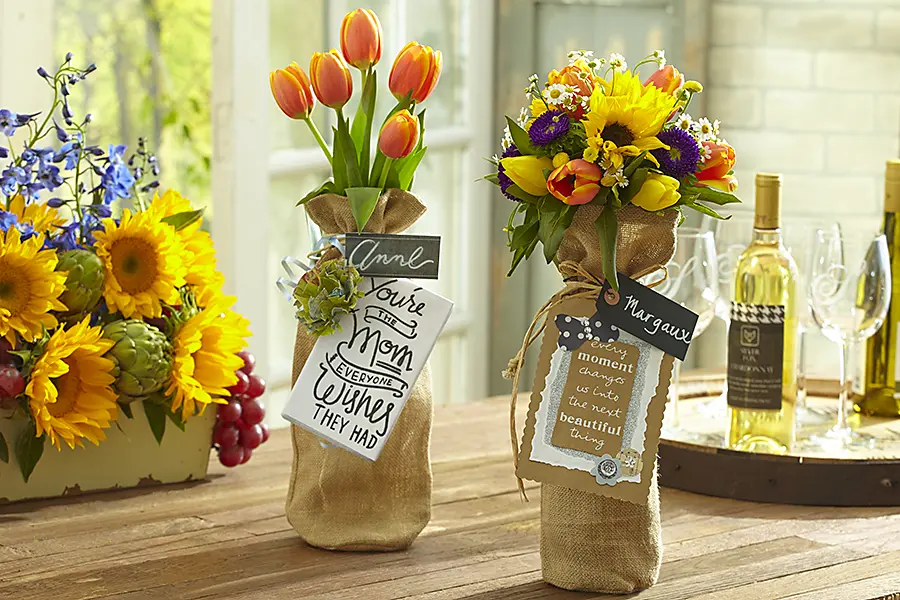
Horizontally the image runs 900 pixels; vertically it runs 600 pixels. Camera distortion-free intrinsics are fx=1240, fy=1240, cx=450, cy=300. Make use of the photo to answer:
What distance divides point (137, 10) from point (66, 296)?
2.71 metres

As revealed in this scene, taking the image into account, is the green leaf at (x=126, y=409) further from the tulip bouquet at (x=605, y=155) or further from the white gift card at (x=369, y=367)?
the tulip bouquet at (x=605, y=155)

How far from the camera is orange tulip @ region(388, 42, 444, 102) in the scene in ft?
3.48

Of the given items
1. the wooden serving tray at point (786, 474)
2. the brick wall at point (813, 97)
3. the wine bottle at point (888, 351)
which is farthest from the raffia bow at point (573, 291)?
the brick wall at point (813, 97)

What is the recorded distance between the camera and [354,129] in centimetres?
108

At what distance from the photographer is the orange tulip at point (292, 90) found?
1.08 meters

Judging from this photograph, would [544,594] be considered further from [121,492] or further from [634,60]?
[634,60]

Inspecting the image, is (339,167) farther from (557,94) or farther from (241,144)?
(241,144)

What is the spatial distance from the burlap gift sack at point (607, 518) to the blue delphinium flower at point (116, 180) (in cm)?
51

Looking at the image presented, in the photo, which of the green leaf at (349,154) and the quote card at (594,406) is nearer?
the quote card at (594,406)

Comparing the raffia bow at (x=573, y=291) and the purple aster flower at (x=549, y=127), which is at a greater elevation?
the purple aster flower at (x=549, y=127)

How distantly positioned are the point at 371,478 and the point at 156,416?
309mm

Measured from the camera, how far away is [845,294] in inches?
53.4

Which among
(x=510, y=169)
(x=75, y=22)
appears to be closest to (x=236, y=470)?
(x=510, y=169)

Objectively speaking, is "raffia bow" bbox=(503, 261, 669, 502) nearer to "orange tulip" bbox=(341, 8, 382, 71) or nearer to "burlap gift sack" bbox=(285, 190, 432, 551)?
"burlap gift sack" bbox=(285, 190, 432, 551)
